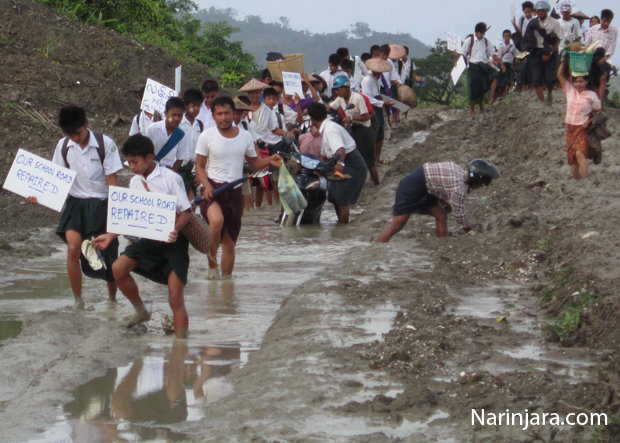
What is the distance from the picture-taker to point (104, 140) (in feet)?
22.3

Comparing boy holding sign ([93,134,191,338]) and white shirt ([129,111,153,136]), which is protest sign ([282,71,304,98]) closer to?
white shirt ([129,111,153,136])

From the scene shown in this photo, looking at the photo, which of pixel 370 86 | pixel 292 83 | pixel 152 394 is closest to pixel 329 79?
pixel 370 86

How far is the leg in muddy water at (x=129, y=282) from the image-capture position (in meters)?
5.92

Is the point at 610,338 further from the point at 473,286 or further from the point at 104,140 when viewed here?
the point at 104,140

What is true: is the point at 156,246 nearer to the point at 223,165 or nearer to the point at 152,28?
the point at 223,165

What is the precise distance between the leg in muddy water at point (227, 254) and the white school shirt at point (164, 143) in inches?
35.5

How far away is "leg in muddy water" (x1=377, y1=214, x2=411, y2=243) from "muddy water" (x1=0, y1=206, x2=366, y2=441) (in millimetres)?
551

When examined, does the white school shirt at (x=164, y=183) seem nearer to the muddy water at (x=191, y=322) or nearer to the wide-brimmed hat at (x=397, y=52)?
the muddy water at (x=191, y=322)

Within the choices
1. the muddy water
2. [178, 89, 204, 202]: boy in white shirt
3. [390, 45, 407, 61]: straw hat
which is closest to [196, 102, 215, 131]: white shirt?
[178, 89, 204, 202]: boy in white shirt

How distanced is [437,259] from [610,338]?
2932 mm

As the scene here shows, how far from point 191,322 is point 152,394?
5.58 feet

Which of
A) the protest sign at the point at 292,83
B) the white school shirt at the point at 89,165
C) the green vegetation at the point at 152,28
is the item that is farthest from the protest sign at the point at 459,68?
the white school shirt at the point at 89,165

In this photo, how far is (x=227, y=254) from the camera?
8.15 m

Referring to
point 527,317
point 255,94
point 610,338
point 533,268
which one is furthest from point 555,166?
point 610,338
